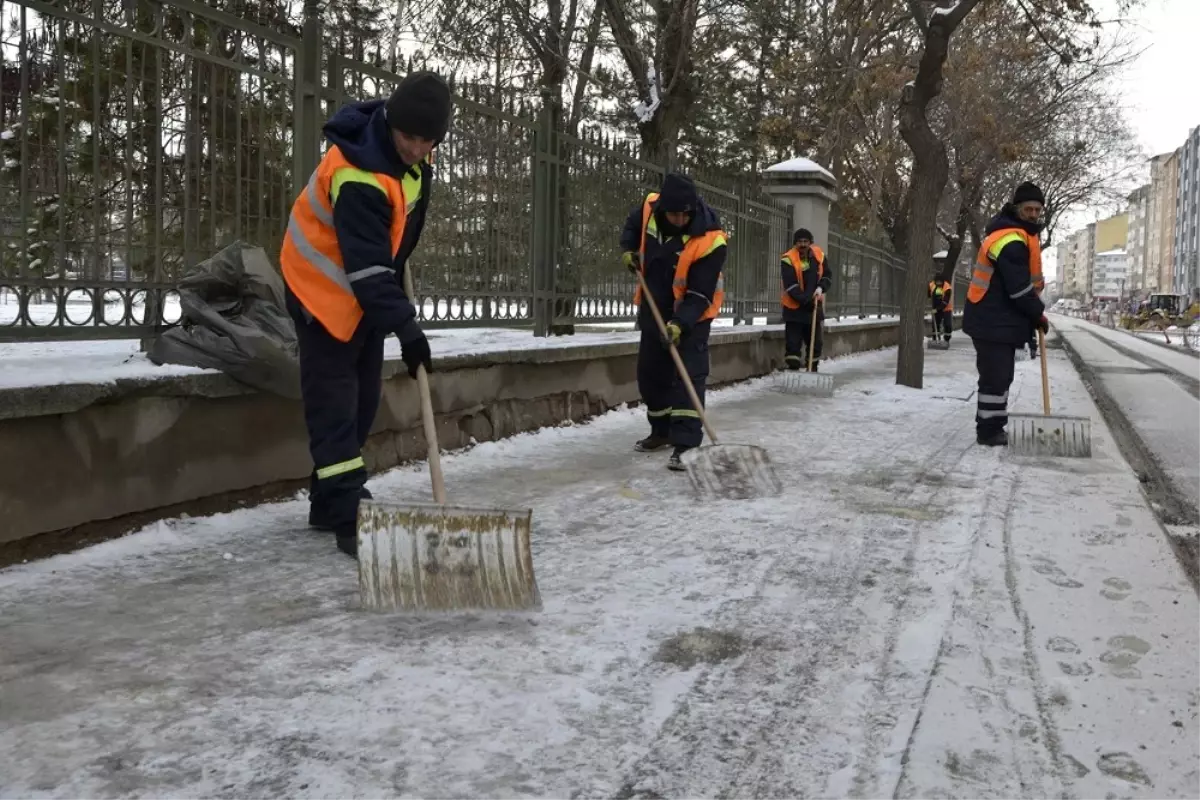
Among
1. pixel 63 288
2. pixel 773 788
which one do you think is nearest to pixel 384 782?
pixel 773 788

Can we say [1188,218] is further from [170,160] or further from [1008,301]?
[170,160]

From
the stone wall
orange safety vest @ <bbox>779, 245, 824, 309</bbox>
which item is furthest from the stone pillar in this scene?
the stone wall

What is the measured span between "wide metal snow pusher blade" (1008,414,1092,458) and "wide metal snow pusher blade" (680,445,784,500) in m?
2.35

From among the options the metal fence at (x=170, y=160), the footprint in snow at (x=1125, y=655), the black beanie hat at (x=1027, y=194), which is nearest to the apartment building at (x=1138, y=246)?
the black beanie hat at (x=1027, y=194)

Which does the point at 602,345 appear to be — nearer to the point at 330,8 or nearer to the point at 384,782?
the point at 384,782

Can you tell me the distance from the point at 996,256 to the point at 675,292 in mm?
2217

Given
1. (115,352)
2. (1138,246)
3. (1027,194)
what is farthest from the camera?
(1138,246)

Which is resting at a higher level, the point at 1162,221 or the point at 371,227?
the point at 1162,221

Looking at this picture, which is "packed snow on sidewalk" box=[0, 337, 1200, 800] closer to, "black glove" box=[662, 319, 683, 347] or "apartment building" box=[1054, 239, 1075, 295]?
"black glove" box=[662, 319, 683, 347]

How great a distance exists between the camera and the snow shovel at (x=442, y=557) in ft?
9.84

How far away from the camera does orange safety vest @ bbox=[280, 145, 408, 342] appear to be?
351cm

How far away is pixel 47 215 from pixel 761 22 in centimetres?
1688

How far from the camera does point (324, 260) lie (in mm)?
3523

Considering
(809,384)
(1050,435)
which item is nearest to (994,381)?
(1050,435)
